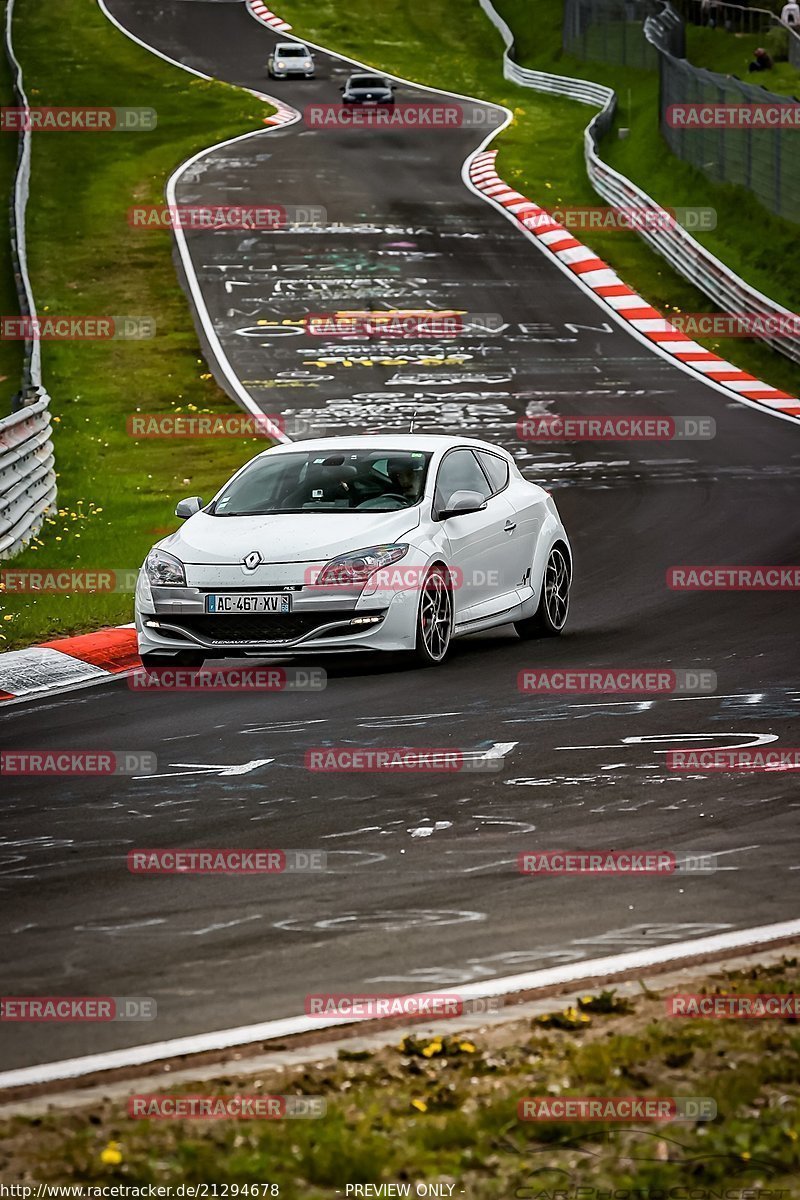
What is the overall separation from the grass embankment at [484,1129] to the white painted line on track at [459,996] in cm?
36

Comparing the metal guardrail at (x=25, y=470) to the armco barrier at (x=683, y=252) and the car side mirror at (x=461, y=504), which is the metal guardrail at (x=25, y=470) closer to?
the car side mirror at (x=461, y=504)

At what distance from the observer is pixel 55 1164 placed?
186 inches

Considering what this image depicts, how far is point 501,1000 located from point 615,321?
92.2 feet

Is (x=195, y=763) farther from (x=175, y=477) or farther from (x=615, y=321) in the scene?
(x=615, y=321)

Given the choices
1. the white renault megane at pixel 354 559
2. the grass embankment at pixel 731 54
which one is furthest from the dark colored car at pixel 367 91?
the white renault megane at pixel 354 559

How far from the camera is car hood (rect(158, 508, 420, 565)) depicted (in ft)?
41.5

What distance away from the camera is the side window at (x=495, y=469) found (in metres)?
14.5

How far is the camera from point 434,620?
1299 centimetres

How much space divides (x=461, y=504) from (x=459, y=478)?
77 cm

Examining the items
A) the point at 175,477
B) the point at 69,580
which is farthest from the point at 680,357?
the point at 69,580

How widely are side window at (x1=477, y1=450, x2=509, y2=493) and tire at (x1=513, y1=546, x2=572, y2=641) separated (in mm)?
622

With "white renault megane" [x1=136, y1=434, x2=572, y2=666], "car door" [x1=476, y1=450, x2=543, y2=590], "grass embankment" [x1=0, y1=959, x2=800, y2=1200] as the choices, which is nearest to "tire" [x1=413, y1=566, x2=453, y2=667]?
"white renault megane" [x1=136, y1=434, x2=572, y2=666]

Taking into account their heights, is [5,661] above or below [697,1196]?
below

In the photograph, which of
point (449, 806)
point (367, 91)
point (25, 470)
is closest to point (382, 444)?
point (449, 806)
